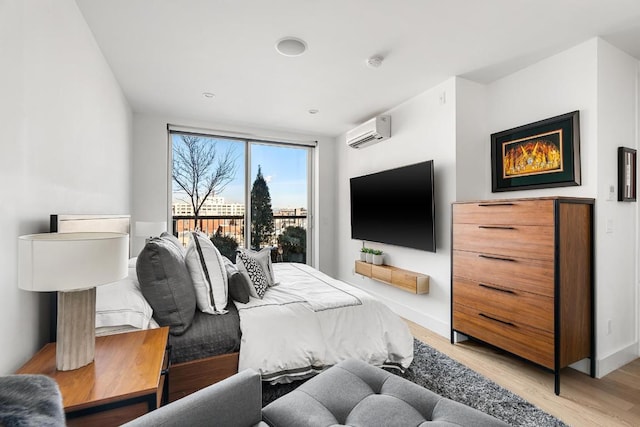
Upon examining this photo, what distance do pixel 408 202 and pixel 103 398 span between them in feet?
9.94

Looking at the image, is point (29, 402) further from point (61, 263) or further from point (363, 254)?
point (363, 254)

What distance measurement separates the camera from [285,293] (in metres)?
2.34

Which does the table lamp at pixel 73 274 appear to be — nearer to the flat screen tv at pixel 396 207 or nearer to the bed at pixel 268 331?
the bed at pixel 268 331

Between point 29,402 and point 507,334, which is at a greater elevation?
point 29,402

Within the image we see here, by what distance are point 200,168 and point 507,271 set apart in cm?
400

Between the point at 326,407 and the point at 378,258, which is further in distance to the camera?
the point at 378,258

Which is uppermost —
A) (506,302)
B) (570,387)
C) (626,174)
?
(626,174)

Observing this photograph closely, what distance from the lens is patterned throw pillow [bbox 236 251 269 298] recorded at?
2.30 meters

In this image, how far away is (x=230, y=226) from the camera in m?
4.63

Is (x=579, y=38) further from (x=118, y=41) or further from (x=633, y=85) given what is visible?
(x=118, y=41)

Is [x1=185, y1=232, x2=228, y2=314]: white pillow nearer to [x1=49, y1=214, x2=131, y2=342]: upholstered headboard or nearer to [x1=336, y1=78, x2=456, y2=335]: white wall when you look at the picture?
[x1=49, y1=214, x2=131, y2=342]: upholstered headboard

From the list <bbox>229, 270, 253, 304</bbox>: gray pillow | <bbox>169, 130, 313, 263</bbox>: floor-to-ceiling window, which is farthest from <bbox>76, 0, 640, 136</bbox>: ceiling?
<bbox>229, 270, 253, 304</bbox>: gray pillow

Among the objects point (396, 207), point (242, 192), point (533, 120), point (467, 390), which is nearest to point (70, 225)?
point (467, 390)

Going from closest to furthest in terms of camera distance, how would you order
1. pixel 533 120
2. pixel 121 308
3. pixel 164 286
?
pixel 121 308, pixel 164 286, pixel 533 120
